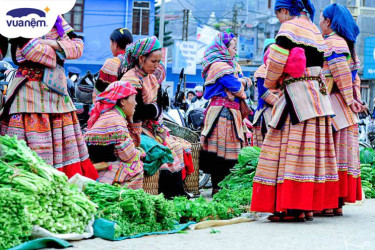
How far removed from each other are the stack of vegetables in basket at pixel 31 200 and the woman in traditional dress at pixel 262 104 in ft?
15.9

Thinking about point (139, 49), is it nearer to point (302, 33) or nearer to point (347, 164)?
point (302, 33)

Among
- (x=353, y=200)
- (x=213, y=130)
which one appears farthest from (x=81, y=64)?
(x=353, y=200)

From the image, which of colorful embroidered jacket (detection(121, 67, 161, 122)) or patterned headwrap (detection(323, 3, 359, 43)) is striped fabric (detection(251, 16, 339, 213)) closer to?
patterned headwrap (detection(323, 3, 359, 43))

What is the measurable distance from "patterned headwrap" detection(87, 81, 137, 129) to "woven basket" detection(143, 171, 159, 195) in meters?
0.96

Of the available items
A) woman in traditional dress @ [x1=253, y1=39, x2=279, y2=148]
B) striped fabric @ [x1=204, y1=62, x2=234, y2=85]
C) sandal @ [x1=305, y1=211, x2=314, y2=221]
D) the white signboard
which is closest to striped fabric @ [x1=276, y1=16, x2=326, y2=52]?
sandal @ [x1=305, y1=211, x2=314, y2=221]

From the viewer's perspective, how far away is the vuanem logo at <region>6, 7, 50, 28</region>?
21.9 ft

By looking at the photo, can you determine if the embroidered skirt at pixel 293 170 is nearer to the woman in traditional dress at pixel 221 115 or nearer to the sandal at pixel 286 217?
the sandal at pixel 286 217

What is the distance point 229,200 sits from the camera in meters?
7.44

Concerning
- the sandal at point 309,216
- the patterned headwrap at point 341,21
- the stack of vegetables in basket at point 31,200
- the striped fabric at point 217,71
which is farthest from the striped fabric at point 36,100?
the striped fabric at point 217,71

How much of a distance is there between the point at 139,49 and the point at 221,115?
2.11 metres

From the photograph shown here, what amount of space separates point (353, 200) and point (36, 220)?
142 inches

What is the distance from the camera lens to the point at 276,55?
6379 millimetres

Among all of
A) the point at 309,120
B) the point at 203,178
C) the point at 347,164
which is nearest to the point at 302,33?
the point at 309,120

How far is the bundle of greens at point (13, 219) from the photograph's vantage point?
4258 millimetres
